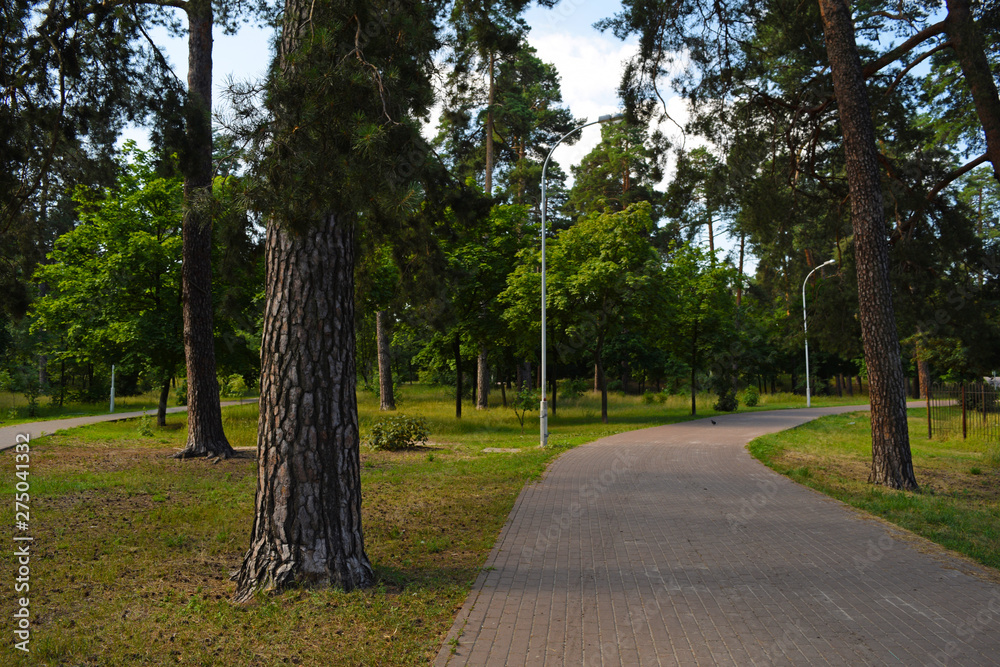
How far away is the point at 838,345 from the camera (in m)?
18.6

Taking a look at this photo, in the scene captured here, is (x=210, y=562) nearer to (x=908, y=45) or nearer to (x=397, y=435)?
(x=397, y=435)

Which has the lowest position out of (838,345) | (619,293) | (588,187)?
(838,345)

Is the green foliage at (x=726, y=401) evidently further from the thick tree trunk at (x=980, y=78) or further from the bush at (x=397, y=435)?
the thick tree trunk at (x=980, y=78)

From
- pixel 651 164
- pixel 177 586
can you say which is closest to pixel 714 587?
pixel 177 586

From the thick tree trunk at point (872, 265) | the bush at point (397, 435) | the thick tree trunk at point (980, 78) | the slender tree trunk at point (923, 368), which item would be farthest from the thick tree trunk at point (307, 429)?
the slender tree trunk at point (923, 368)

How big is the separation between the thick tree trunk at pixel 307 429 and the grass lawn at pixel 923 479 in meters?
5.94

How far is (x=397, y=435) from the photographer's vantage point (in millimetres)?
16266

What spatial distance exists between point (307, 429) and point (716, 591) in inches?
139

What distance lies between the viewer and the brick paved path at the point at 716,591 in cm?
420

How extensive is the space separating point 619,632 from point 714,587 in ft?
4.53

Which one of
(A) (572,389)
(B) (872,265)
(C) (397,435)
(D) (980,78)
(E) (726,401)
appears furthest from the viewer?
(A) (572,389)

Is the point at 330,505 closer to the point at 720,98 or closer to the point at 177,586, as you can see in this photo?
the point at 177,586

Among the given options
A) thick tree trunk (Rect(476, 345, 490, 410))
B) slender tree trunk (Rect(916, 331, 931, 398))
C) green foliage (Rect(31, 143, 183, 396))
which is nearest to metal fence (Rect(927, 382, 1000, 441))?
slender tree trunk (Rect(916, 331, 931, 398))

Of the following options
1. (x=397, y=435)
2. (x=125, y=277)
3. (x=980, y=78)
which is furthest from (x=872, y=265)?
(x=125, y=277)
